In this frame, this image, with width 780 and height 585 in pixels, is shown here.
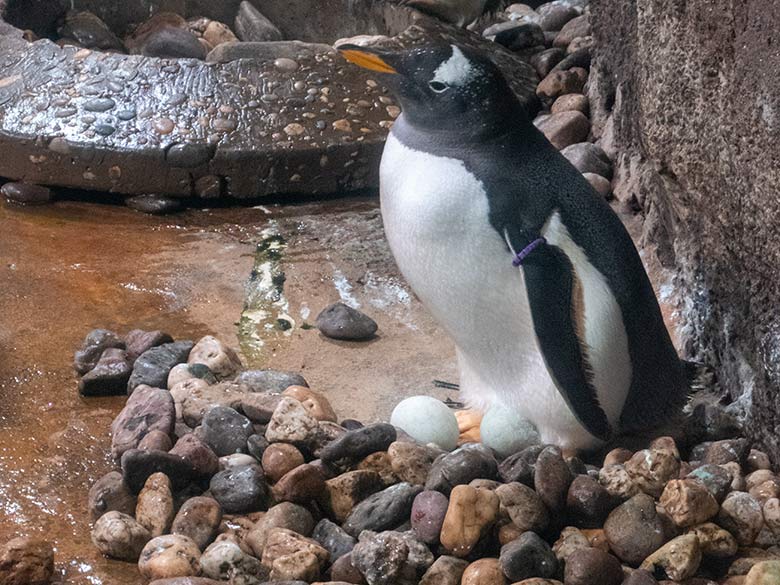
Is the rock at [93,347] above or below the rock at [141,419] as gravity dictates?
below

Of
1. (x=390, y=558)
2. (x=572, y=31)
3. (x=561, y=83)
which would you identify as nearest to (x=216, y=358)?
(x=390, y=558)

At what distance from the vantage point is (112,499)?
223 centimetres

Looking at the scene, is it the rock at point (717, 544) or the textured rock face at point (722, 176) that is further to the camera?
the textured rock face at point (722, 176)

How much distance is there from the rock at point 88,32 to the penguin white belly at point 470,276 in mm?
2818

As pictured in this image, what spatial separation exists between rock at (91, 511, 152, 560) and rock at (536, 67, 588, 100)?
288 centimetres

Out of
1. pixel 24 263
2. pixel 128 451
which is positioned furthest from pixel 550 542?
pixel 24 263

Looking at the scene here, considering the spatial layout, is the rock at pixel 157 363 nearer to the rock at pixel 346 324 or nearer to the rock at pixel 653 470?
the rock at pixel 346 324

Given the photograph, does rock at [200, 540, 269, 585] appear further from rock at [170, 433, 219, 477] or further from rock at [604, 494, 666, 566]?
rock at [604, 494, 666, 566]

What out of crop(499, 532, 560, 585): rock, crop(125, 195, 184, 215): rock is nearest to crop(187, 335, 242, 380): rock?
crop(499, 532, 560, 585): rock

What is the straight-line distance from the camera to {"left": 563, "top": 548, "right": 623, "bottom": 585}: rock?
1.91 meters

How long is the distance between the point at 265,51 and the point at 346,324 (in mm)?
1608

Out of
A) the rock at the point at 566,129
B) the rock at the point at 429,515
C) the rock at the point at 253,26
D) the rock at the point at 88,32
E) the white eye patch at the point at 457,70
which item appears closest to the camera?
the rock at the point at 429,515

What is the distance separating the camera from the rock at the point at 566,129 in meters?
4.15

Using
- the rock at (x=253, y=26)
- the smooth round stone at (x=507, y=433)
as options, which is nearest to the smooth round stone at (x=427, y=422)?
the smooth round stone at (x=507, y=433)
